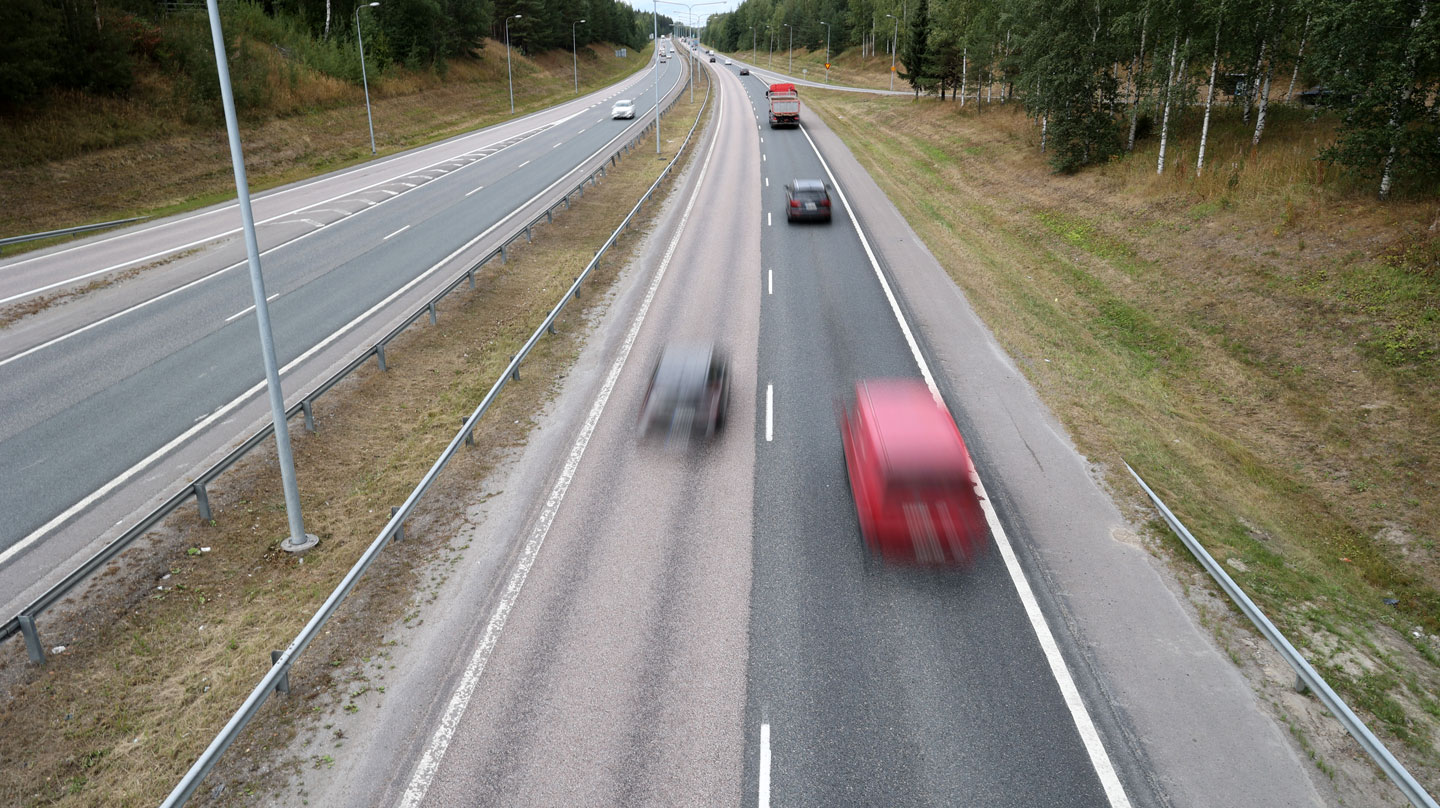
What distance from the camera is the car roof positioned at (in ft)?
32.0

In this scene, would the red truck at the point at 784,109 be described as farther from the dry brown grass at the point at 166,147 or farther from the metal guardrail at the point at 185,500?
the metal guardrail at the point at 185,500

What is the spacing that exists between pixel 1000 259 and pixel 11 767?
2549cm

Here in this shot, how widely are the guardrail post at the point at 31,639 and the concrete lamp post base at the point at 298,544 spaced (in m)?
2.86

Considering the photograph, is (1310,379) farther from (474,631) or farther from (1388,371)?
(474,631)

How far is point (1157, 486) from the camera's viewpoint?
12375mm

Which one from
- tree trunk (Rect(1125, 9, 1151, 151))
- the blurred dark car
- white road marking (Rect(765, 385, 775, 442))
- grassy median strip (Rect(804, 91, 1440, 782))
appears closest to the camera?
grassy median strip (Rect(804, 91, 1440, 782))

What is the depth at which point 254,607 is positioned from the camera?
32.4ft

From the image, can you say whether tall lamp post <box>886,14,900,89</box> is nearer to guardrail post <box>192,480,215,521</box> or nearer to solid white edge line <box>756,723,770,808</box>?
guardrail post <box>192,480,215,521</box>

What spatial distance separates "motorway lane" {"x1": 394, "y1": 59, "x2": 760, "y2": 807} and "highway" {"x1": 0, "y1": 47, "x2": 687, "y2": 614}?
6919mm

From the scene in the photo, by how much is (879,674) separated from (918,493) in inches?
92.6

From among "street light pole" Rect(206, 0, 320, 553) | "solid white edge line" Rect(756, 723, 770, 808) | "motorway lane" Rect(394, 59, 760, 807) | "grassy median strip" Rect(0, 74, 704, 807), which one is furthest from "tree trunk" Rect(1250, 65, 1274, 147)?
"street light pole" Rect(206, 0, 320, 553)

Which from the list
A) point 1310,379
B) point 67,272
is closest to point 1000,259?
point 1310,379

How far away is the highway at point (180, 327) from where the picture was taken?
1249 centimetres

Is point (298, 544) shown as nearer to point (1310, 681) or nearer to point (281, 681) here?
point (281, 681)
